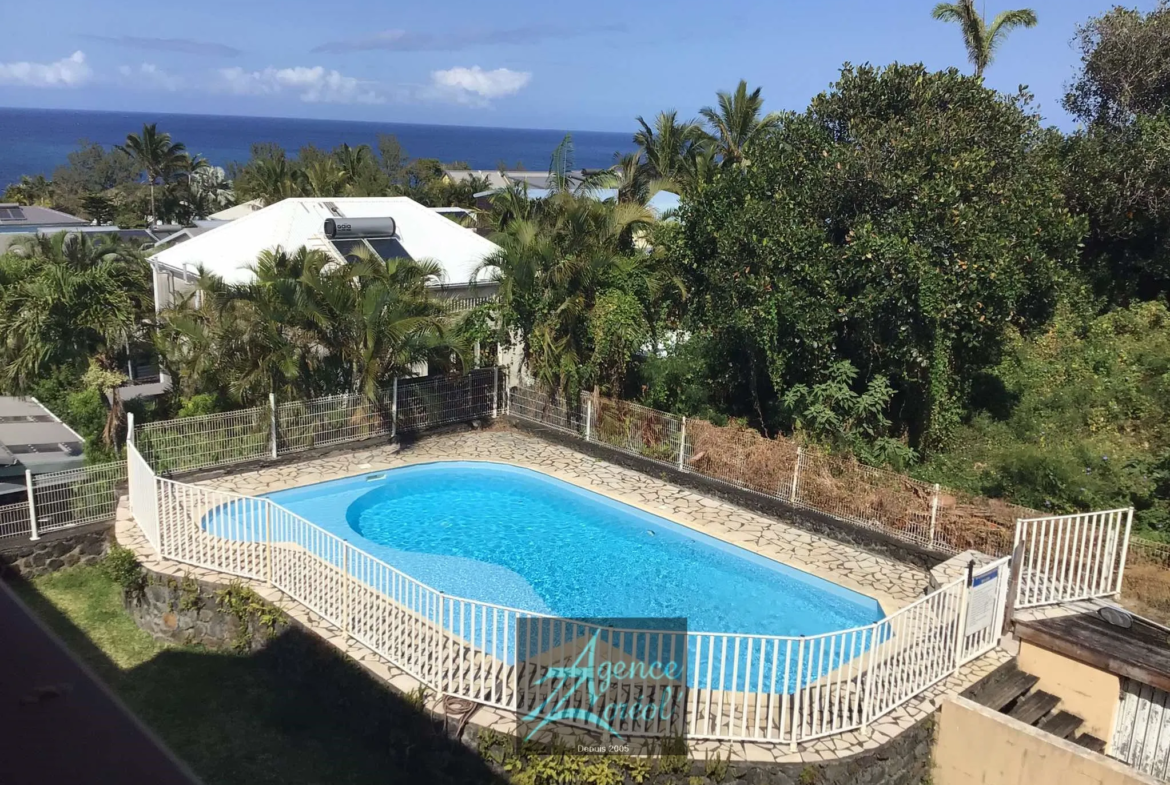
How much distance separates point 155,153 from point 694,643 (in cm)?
3837

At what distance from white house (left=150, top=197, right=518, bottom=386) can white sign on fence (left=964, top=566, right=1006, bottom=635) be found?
11.0 metres

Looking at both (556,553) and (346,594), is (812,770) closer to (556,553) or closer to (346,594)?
(346,594)

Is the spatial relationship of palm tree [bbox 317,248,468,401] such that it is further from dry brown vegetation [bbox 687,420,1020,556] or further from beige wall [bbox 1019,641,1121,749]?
beige wall [bbox 1019,641,1121,749]

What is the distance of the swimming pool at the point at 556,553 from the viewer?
11156 millimetres

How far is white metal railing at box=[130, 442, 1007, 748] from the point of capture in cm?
736

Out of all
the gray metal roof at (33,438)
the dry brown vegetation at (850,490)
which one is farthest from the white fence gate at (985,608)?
the gray metal roof at (33,438)

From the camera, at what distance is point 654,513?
13523mm

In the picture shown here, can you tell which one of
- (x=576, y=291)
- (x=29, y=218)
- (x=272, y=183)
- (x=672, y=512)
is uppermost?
(x=272, y=183)

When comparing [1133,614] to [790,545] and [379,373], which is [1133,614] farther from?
[379,373]

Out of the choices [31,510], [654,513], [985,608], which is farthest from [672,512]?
[31,510]

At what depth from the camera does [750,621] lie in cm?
1095

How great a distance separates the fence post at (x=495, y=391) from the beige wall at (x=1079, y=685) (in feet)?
36.2

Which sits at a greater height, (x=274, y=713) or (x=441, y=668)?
(x=441, y=668)

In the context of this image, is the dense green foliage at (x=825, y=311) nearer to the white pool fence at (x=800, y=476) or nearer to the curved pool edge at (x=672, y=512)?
the white pool fence at (x=800, y=476)
